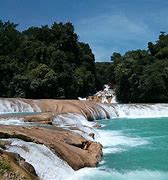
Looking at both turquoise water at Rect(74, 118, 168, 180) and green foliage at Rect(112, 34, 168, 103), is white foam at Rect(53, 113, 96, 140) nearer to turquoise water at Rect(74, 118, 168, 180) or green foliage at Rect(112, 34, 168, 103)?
turquoise water at Rect(74, 118, 168, 180)

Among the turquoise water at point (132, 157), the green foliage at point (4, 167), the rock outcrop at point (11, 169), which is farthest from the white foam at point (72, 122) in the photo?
the green foliage at point (4, 167)

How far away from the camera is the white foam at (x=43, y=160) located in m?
13.6

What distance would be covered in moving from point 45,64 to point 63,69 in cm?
252

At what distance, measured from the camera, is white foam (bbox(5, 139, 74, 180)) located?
536 inches

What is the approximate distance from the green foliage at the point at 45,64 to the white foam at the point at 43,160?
117 ft

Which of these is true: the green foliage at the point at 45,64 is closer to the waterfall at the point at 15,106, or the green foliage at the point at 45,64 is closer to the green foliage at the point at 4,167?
the waterfall at the point at 15,106

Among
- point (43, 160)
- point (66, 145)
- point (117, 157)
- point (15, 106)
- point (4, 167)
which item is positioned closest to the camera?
point (4, 167)

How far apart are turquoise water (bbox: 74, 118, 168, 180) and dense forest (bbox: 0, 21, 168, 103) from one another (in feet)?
82.7

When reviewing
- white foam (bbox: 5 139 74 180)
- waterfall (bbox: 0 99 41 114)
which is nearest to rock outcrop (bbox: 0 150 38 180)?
white foam (bbox: 5 139 74 180)

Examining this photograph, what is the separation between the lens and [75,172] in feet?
48.5

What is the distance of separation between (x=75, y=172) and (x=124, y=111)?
2784 centimetres

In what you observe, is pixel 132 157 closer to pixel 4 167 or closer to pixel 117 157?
pixel 117 157

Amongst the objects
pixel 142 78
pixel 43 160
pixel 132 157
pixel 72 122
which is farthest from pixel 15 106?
pixel 43 160

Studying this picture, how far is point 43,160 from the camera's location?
557 inches
